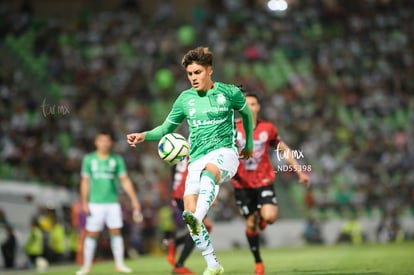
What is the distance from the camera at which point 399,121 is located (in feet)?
95.1

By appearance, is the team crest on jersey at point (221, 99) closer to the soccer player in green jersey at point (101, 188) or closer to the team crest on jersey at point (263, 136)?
the team crest on jersey at point (263, 136)

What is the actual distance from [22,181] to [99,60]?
23.0 ft

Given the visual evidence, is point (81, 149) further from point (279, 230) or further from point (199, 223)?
point (199, 223)

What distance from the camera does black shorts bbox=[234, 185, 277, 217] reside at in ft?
39.6

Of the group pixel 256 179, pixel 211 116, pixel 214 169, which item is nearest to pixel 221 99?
pixel 211 116

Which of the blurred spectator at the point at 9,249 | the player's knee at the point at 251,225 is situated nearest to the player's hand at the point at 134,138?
the player's knee at the point at 251,225

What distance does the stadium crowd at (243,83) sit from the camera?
22047mm

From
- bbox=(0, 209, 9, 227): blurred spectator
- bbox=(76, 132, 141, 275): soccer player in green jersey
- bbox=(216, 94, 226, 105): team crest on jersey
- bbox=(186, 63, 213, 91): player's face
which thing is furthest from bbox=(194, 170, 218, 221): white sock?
bbox=(0, 209, 9, 227): blurred spectator

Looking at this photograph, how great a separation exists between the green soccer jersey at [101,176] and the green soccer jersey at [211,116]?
16.2 feet

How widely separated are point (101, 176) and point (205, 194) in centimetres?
549

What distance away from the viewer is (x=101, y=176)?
14.4 m

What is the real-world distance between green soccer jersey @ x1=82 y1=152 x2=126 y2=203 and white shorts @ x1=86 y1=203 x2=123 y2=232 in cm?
9

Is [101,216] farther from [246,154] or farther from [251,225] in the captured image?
[246,154]

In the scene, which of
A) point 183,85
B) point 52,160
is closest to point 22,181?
point 52,160
